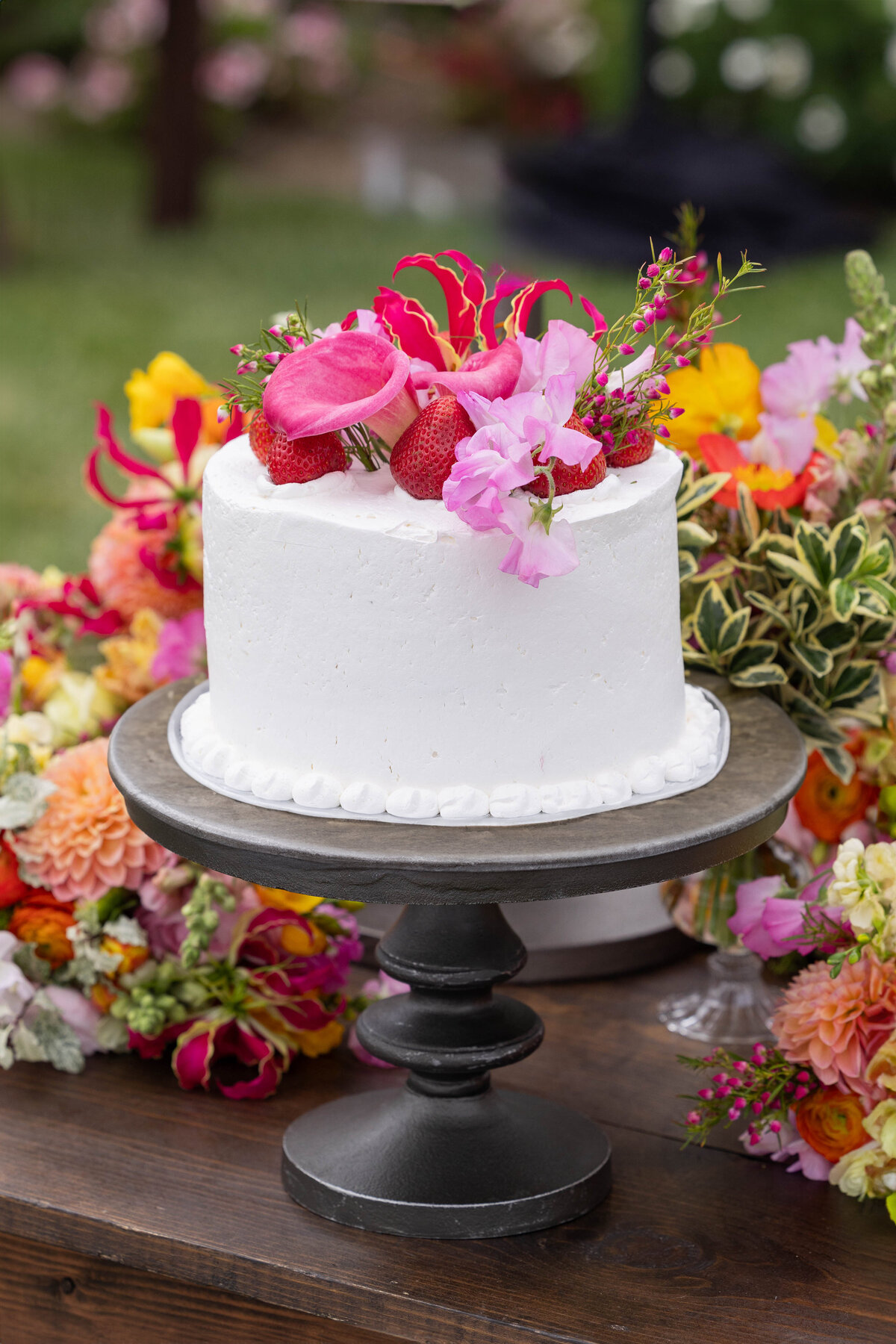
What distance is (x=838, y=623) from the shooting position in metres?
1.50

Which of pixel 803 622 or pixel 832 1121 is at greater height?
pixel 803 622

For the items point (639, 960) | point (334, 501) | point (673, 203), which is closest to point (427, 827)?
point (334, 501)

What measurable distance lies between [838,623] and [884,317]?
0.93 ft

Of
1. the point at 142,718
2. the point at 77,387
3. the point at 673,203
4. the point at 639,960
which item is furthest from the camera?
the point at 673,203

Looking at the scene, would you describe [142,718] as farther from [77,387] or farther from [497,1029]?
[77,387]

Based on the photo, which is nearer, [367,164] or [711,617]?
[711,617]

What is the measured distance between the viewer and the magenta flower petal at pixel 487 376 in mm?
1159

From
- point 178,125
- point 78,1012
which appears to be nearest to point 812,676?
point 78,1012

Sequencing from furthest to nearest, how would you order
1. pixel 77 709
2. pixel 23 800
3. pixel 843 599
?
1. pixel 77 709
2. pixel 23 800
3. pixel 843 599

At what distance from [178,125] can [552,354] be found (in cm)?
553

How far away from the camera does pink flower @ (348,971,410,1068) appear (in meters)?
1.58

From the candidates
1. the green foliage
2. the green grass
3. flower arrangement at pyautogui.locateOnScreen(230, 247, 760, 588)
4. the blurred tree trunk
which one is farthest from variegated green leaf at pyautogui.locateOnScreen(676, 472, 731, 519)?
the blurred tree trunk

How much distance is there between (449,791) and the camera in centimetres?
117

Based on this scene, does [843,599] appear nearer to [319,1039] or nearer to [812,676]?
[812,676]
